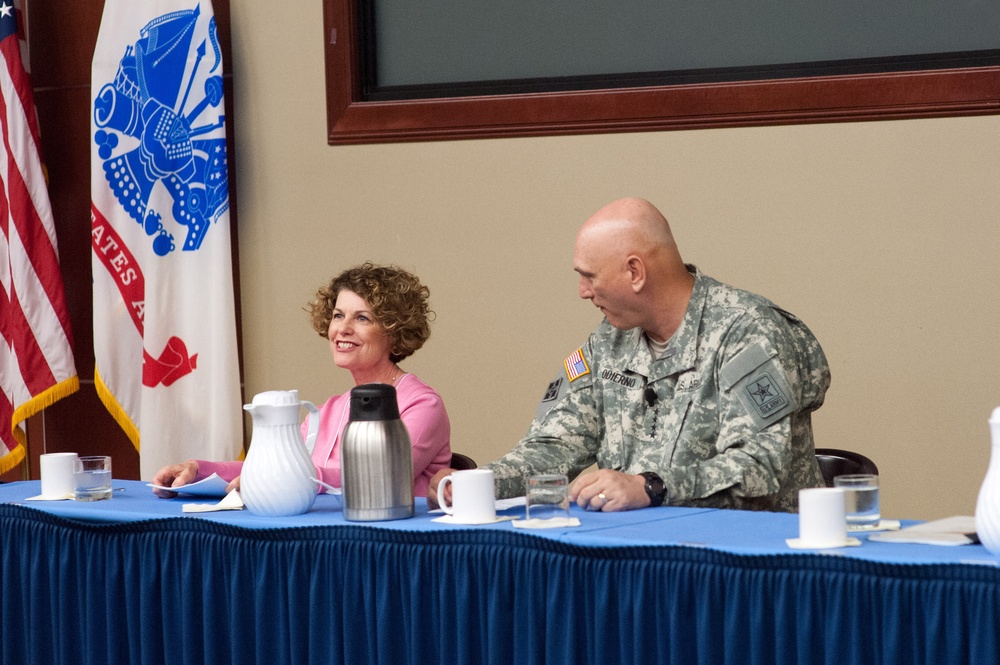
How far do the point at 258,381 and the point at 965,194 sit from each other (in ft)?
8.09

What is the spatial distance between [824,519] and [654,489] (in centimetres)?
57

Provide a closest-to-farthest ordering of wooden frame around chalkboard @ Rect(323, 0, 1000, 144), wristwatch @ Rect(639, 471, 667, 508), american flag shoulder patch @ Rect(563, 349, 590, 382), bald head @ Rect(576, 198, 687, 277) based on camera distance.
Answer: wristwatch @ Rect(639, 471, 667, 508), bald head @ Rect(576, 198, 687, 277), american flag shoulder patch @ Rect(563, 349, 590, 382), wooden frame around chalkboard @ Rect(323, 0, 1000, 144)

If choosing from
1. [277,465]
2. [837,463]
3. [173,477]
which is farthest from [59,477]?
[837,463]

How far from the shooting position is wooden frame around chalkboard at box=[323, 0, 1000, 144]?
3.77 meters

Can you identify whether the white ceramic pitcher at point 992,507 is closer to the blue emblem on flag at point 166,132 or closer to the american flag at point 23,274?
the blue emblem on flag at point 166,132

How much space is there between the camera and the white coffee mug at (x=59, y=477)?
2891 millimetres

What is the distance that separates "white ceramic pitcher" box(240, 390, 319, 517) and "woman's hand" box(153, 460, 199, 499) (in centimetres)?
33

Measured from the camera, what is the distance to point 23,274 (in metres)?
4.69

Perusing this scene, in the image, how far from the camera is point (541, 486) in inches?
91.3

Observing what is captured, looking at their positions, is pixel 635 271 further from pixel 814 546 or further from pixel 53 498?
pixel 53 498

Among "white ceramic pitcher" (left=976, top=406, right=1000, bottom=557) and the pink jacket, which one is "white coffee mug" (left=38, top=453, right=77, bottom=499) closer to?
the pink jacket

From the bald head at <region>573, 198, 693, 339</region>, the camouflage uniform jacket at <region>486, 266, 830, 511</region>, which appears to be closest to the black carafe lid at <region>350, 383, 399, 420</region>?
the camouflage uniform jacket at <region>486, 266, 830, 511</region>

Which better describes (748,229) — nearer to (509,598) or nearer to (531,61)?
(531,61)

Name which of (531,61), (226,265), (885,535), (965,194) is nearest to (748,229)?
(965,194)
